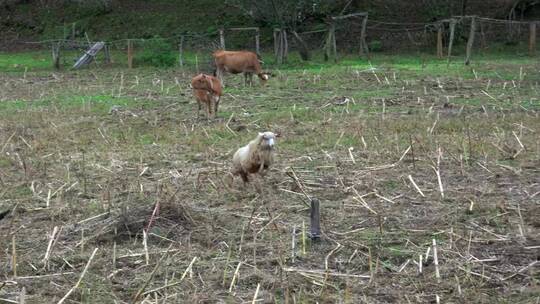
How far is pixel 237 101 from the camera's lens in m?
16.4

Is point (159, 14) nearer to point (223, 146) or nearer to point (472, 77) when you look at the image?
point (472, 77)

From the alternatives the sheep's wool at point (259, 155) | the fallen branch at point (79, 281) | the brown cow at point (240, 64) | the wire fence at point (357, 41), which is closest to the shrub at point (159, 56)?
the wire fence at point (357, 41)

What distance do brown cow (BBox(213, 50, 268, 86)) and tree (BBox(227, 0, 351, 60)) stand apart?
642cm

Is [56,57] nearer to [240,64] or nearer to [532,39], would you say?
[240,64]

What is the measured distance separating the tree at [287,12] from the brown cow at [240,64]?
6415 millimetres

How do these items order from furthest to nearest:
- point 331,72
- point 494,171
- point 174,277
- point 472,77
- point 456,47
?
1. point 456,47
2. point 331,72
3. point 472,77
4. point 494,171
5. point 174,277

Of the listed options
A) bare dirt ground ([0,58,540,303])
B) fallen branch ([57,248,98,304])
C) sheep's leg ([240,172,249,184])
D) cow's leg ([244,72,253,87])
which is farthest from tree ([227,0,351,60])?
fallen branch ([57,248,98,304])

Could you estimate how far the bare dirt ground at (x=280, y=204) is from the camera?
574 cm

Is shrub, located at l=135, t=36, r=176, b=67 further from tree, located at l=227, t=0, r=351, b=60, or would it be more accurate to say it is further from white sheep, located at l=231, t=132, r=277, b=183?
white sheep, located at l=231, t=132, r=277, b=183

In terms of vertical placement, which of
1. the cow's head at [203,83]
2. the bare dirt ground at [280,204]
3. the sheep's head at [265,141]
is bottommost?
the bare dirt ground at [280,204]

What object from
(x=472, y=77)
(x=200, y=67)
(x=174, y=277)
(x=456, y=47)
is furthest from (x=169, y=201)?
(x=456, y=47)

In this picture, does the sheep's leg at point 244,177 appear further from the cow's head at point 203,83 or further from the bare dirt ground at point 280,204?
the cow's head at point 203,83

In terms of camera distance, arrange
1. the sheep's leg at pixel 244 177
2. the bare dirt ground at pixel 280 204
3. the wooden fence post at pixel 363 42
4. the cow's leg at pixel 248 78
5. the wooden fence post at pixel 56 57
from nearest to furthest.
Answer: the bare dirt ground at pixel 280 204
the sheep's leg at pixel 244 177
the cow's leg at pixel 248 78
the wooden fence post at pixel 56 57
the wooden fence post at pixel 363 42

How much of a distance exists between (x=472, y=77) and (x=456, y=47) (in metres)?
11.9
